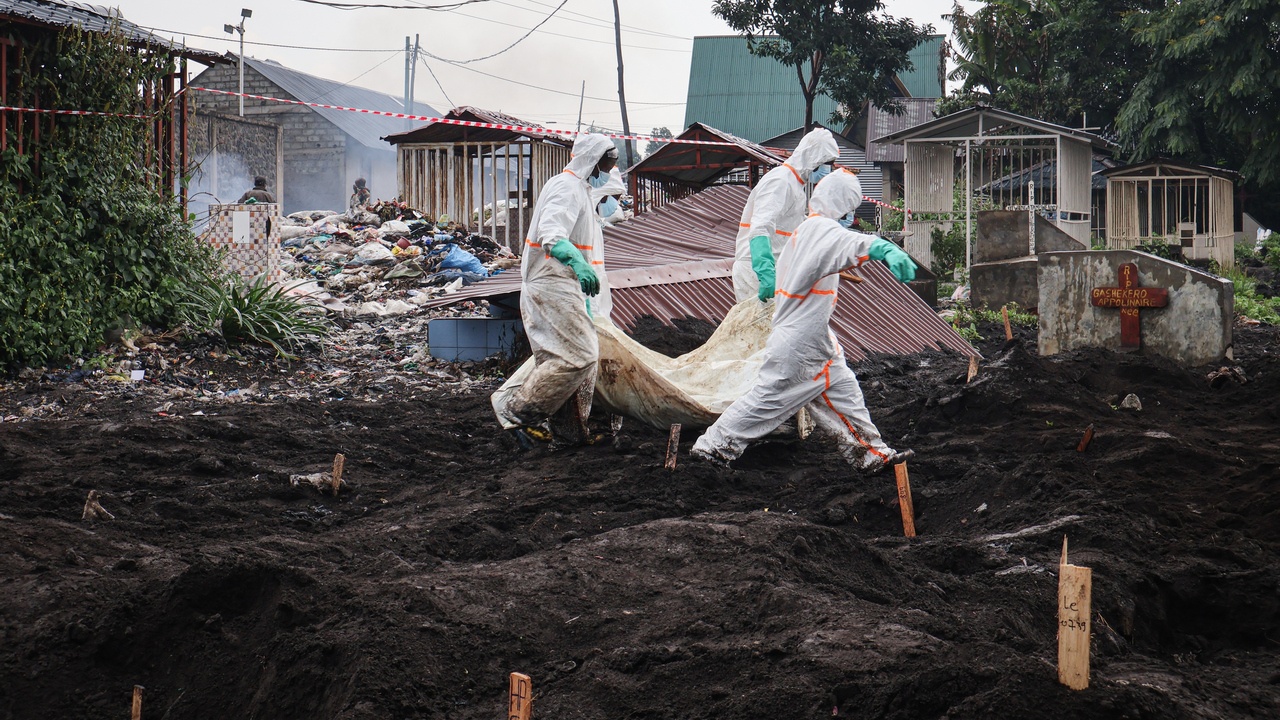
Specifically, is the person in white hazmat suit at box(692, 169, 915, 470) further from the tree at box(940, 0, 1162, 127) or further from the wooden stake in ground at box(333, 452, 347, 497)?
the tree at box(940, 0, 1162, 127)

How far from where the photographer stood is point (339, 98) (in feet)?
113

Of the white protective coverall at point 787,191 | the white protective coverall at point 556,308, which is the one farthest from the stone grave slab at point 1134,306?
the white protective coverall at point 556,308

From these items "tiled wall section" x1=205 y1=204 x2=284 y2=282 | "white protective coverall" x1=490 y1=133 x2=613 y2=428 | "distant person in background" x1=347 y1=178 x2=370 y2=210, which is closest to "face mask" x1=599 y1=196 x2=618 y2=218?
"white protective coverall" x1=490 y1=133 x2=613 y2=428

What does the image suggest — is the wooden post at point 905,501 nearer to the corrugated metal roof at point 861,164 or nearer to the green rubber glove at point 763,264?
the green rubber glove at point 763,264

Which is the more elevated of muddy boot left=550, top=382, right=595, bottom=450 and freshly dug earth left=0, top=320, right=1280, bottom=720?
muddy boot left=550, top=382, right=595, bottom=450

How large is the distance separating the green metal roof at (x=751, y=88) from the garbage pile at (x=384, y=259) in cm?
2332

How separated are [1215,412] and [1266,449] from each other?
139 cm

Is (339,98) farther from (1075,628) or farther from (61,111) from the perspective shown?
(1075,628)

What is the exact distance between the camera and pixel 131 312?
9.74m

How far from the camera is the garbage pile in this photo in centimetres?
1294

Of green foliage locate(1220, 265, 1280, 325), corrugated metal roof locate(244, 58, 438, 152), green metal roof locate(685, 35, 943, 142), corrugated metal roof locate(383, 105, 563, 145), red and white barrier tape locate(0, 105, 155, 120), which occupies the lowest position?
green foliage locate(1220, 265, 1280, 325)

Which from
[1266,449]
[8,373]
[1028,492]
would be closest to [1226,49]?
[1266,449]

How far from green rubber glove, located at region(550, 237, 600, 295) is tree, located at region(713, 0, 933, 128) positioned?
20792mm

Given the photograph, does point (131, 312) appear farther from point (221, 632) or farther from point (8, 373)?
point (221, 632)
